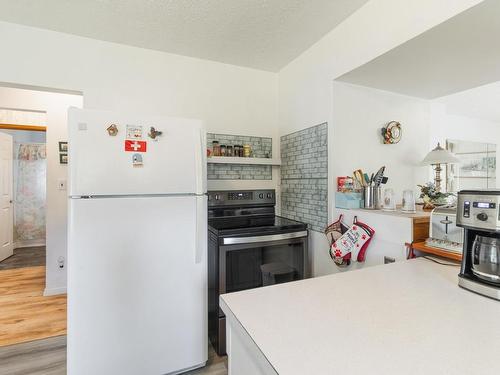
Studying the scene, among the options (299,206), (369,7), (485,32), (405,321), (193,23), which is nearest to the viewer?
(405,321)

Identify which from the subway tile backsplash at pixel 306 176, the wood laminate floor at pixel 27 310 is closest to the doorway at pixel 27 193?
the wood laminate floor at pixel 27 310

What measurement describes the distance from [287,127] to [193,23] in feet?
3.75

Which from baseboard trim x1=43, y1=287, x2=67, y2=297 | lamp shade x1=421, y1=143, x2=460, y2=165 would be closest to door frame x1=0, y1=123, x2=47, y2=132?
baseboard trim x1=43, y1=287, x2=67, y2=297

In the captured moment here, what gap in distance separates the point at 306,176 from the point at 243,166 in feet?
1.99

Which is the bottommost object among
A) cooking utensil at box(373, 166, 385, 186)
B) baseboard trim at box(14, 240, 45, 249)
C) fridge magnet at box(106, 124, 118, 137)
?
baseboard trim at box(14, 240, 45, 249)

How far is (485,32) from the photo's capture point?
132 cm

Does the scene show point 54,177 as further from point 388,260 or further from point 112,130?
point 388,260

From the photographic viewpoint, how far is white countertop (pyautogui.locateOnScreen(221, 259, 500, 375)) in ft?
1.92

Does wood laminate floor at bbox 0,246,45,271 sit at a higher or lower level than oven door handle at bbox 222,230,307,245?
lower

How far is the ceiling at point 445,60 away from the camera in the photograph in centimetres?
125

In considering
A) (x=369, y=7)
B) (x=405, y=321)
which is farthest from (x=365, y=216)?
(x=369, y=7)

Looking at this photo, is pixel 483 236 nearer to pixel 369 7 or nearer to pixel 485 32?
pixel 485 32

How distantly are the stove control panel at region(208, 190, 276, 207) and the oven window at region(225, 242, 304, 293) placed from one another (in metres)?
0.57

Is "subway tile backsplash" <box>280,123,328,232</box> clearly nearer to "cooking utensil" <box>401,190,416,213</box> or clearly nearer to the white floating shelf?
the white floating shelf
